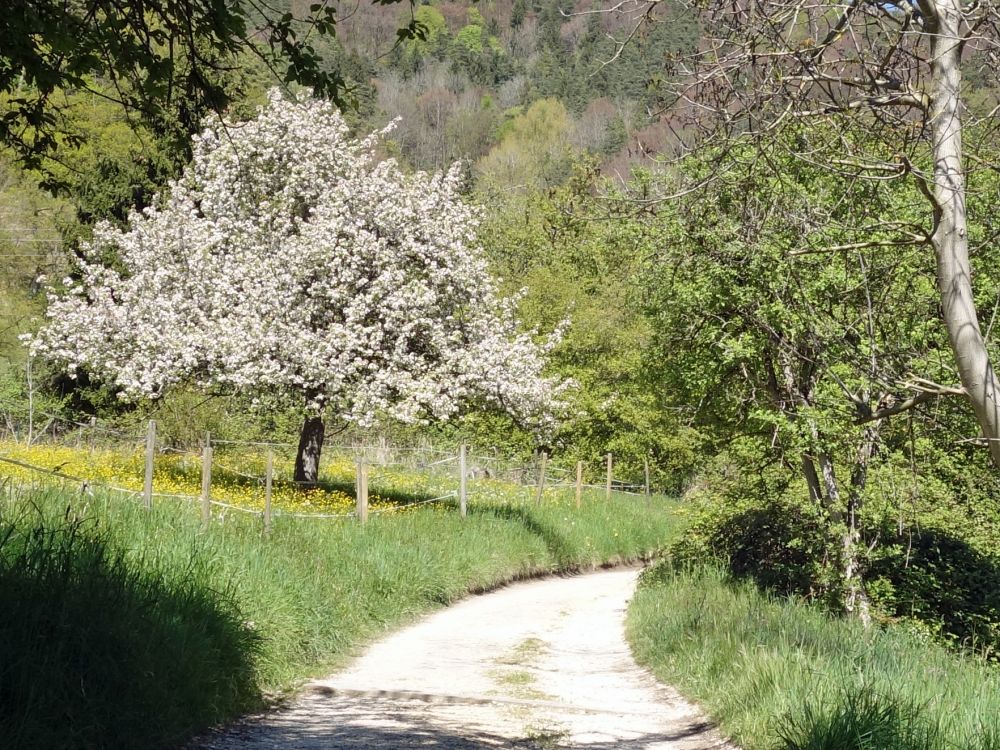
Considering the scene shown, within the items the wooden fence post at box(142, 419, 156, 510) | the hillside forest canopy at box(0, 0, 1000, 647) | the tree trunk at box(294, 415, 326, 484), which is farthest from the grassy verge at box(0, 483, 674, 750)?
the tree trunk at box(294, 415, 326, 484)

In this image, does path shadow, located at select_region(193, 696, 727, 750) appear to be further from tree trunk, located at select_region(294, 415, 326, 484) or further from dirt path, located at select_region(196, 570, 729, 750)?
tree trunk, located at select_region(294, 415, 326, 484)

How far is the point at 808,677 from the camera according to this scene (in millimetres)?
7176

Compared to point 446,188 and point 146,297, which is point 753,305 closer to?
point 446,188

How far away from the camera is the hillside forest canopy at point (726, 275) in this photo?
20.4ft

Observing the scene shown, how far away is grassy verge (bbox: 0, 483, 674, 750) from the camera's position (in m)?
5.30

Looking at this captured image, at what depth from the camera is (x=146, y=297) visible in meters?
23.1

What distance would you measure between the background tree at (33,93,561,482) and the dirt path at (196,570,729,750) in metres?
9.07

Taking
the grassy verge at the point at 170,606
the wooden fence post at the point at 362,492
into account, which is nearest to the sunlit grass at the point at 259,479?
the wooden fence post at the point at 362,492

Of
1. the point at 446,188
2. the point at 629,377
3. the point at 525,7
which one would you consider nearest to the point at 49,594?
the point at 446,188

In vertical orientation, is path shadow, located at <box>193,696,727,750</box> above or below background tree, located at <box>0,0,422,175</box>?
below

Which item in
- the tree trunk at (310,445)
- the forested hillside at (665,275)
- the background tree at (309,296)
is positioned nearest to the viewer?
the forested hillside at (665,275)

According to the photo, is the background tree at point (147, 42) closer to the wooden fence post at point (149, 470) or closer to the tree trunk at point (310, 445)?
the wooden fence post at point (149, 470)

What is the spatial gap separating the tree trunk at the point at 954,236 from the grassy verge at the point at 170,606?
16.7 feet

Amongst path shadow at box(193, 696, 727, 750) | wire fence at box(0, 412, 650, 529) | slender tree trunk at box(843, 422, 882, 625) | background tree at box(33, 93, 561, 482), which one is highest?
background tree at box(33, 93, 561, 482)
